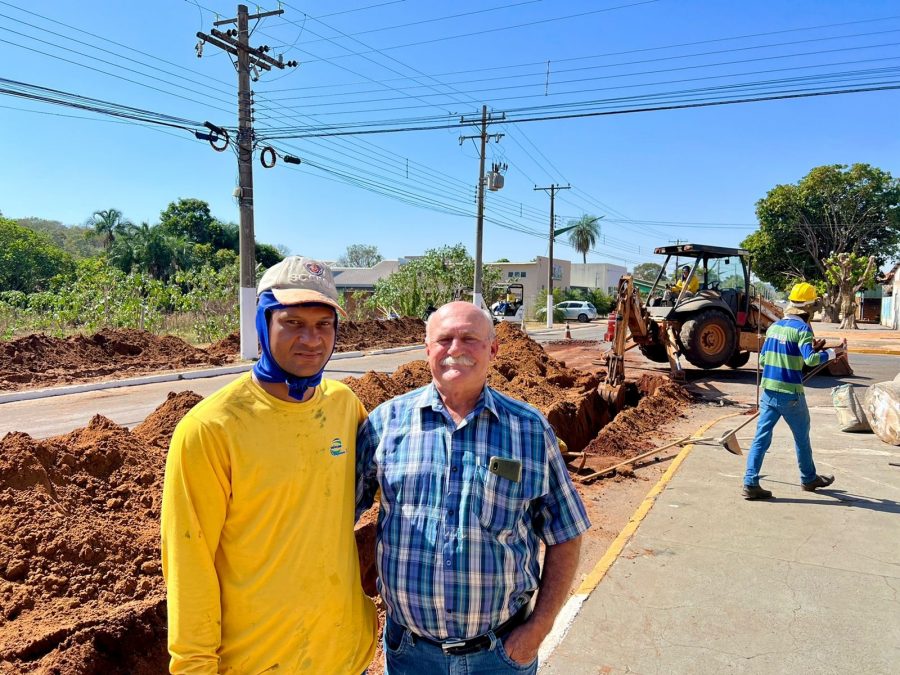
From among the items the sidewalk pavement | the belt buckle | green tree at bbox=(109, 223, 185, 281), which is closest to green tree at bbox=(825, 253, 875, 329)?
the sidewalk pavement

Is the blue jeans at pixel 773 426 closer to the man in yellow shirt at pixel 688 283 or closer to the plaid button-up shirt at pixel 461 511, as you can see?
the plaid button-up shirt at pixel 461 511

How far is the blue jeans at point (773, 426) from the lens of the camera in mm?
5488

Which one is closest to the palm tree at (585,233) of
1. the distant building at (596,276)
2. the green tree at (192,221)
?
the distant building at (596,276)

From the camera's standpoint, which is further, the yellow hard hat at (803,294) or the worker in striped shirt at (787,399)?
the yellow hard hat at (803,294)

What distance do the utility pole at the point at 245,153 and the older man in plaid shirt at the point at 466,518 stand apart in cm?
1442

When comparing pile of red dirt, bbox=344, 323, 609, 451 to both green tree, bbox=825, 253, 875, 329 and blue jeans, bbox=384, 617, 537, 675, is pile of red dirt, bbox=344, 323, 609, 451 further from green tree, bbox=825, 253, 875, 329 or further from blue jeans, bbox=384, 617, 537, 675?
green tree, bbox=825, 253, 875, 329

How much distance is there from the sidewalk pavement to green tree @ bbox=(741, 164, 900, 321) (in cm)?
3957

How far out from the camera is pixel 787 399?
551 centimetres

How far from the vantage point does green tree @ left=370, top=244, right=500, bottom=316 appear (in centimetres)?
2962

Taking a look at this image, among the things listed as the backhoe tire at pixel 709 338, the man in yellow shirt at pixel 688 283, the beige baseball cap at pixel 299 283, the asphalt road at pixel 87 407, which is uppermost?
the man in yellow shirt at pixel 688 283

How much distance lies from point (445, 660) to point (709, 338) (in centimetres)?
1247

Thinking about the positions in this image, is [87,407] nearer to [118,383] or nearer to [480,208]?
[118,383]

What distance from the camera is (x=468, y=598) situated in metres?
1.87

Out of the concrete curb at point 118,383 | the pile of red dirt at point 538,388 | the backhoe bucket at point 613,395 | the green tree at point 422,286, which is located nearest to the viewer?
the pile of red dirt at point 538,388
